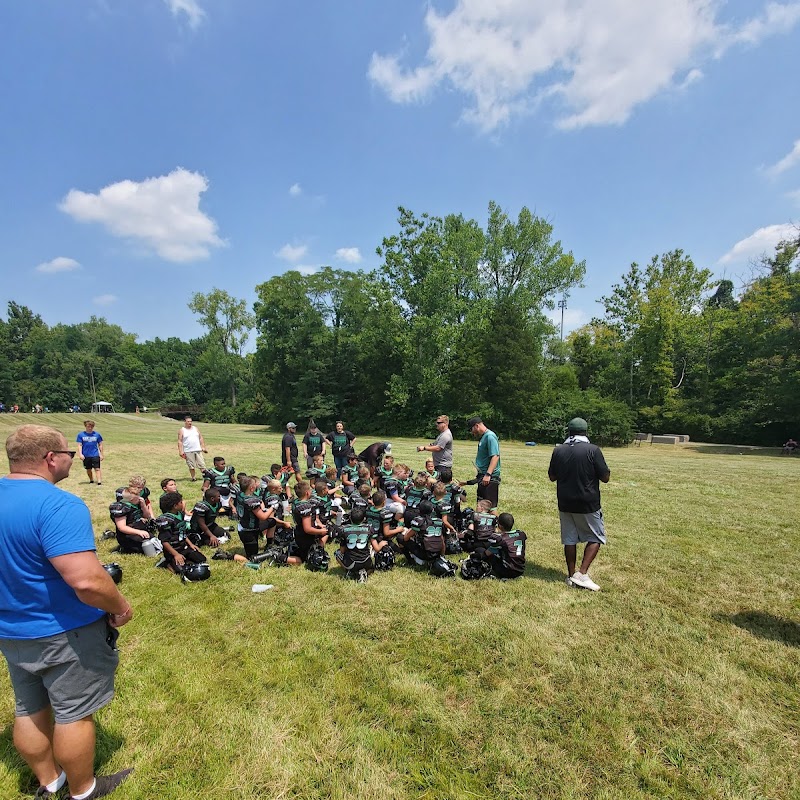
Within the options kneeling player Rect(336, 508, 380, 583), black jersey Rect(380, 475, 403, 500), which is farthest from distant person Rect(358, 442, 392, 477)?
kneeling player Rect(336, 508, 380, 583)

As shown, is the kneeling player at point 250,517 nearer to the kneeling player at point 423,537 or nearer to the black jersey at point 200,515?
the black jersey at point 200,515

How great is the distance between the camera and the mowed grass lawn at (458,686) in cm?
290

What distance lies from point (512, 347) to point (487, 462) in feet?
94.4

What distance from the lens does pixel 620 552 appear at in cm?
701

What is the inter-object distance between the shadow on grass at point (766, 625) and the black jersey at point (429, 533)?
3497 mm

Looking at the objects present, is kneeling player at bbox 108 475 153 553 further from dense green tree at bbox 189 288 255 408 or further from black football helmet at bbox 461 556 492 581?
dense green tree at bbox 189 288 255 408

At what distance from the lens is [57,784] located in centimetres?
266

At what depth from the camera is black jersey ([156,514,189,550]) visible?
20.3ft

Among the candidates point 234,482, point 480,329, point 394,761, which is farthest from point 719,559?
point 480,329

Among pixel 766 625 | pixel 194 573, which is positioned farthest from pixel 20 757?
pixel 766 625

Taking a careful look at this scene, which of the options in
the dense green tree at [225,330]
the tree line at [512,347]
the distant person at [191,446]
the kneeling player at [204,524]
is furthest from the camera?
the dense green tree at [225,330]

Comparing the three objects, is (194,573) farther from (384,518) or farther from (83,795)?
(83,795)

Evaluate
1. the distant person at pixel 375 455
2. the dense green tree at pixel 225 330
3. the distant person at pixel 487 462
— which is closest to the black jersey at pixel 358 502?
the distant person at pixel 487 462

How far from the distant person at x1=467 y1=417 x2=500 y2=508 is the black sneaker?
5.38m
